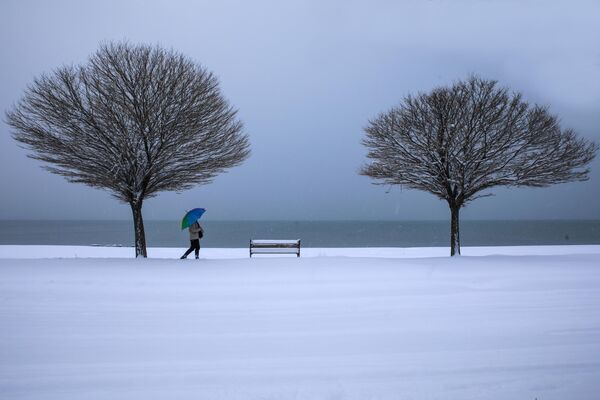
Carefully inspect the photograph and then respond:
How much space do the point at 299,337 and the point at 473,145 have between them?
1333 centimetres

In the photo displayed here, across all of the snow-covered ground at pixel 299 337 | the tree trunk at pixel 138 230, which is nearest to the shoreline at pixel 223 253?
the tree trunk at pixel 138 230

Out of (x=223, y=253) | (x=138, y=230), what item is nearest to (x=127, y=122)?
(x=138, y=230)

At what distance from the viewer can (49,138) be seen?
14.4m

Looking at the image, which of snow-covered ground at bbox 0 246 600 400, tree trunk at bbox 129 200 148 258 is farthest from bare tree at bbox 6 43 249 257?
snow-covered ground at bbox 0 246 600 400

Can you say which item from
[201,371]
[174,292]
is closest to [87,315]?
[174,292]

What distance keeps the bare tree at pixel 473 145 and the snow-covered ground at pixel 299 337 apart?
6138 mm

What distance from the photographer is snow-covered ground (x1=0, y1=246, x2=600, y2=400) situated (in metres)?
4.47

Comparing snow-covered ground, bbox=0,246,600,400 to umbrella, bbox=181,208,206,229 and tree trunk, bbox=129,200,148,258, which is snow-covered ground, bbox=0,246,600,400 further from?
tree trunk, bbox=129,200,148,258

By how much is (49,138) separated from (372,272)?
12742mm

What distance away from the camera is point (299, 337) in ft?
19.7

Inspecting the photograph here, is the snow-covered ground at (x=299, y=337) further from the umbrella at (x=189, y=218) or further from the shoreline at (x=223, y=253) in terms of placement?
the shoreline at (x=223, y=253)

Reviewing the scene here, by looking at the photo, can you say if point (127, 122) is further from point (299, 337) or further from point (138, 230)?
point (299, 337)

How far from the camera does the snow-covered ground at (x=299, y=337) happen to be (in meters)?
4.47

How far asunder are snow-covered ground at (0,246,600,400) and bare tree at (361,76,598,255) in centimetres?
614
